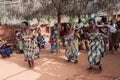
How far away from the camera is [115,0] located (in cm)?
1164

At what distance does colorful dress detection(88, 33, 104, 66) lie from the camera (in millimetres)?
7645

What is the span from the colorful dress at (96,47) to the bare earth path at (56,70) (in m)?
0.49

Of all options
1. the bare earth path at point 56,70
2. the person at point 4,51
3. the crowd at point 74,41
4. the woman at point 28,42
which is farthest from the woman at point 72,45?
the person at point 4,51

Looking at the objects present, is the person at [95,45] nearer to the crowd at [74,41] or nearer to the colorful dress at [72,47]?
the crowd at [74,41]

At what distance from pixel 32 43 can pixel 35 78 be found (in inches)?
64.3

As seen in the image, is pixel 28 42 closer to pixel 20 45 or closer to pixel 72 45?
pixel 72 45

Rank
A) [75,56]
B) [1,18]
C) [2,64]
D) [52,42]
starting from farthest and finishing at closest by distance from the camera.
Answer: [1,18] < [52,42] < [2,64] < [75,56]

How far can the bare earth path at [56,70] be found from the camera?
7.48m

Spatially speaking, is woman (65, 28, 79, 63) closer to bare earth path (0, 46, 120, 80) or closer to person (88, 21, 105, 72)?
bare earth path (0, 46, 120, 80)

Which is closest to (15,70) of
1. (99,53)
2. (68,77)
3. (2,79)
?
(2,79)

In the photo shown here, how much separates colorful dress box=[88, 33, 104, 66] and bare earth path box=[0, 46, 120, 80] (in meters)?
0.49

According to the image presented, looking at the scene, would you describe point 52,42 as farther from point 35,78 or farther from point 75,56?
point 35,78

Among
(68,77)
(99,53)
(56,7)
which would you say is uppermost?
(56,7)

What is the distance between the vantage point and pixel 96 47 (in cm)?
769
